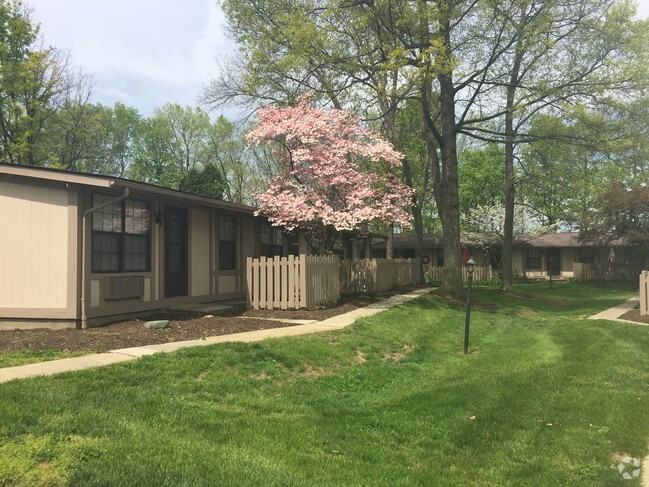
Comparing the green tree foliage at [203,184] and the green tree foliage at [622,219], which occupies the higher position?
the green tree foliage at [203,184]

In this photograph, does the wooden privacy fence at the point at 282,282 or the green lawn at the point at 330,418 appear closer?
the green lawn at the point at 330,418

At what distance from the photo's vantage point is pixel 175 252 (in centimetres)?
1231

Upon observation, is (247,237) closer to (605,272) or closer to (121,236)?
(121,236)

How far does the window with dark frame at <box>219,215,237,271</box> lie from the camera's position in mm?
13977

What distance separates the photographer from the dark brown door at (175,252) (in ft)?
39.4

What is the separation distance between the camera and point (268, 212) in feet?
45.4

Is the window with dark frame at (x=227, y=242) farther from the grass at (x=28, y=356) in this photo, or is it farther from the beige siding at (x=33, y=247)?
the grass at (x=28, y=356)

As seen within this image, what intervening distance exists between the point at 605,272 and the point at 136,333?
33.1 meters

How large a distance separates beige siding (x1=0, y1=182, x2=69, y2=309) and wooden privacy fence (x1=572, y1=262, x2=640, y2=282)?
3151 cm

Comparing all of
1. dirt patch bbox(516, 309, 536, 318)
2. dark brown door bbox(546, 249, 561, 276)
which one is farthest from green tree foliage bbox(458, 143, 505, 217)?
dirt patch bbox(516, 309, 536, 318)

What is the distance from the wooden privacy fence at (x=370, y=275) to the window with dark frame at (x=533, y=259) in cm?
1978

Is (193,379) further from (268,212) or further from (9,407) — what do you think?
(268,212)

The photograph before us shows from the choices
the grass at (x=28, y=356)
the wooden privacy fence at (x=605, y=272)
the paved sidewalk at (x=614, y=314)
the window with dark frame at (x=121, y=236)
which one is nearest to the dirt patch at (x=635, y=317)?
the paved sidewalk at (x=614, y=314)

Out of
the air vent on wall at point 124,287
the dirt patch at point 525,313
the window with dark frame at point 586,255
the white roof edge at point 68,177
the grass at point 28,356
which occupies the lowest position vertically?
the dirt patch at point 525,313
